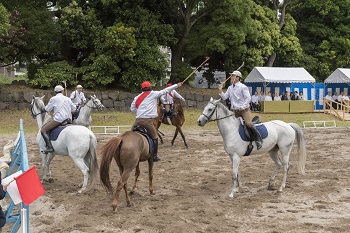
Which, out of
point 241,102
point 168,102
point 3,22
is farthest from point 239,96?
point 3,22

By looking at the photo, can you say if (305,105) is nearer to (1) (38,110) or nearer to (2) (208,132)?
(2) (208,132)

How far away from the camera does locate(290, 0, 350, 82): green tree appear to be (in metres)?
→ 38.6

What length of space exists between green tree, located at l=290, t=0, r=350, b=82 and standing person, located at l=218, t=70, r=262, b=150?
1196 inches

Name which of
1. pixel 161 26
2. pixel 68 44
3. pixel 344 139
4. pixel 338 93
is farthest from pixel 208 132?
pixel 338 93

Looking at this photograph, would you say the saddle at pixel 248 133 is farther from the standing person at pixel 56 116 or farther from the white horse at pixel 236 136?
Result: the standing person at pixel 56 116

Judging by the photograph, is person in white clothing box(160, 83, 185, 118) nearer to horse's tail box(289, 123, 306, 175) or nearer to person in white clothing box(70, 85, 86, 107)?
person in white clothing box(70, 85, 86, 107)

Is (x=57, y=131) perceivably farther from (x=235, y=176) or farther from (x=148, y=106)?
(x=235, y=176)

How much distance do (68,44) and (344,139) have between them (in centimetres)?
1928

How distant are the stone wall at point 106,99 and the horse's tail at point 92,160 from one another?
16616 mm

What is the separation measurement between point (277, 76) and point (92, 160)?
23.1 metres

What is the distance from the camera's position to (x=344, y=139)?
18.7 meters

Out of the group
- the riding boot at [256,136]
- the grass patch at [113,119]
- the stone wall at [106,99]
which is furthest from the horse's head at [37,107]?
the stone wall at [106,99]

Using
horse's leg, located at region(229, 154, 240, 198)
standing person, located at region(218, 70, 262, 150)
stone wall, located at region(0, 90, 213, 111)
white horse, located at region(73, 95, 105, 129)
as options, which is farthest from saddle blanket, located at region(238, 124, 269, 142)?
stone wall, located at region(0, 90, 213, 111)

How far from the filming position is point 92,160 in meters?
10.2
